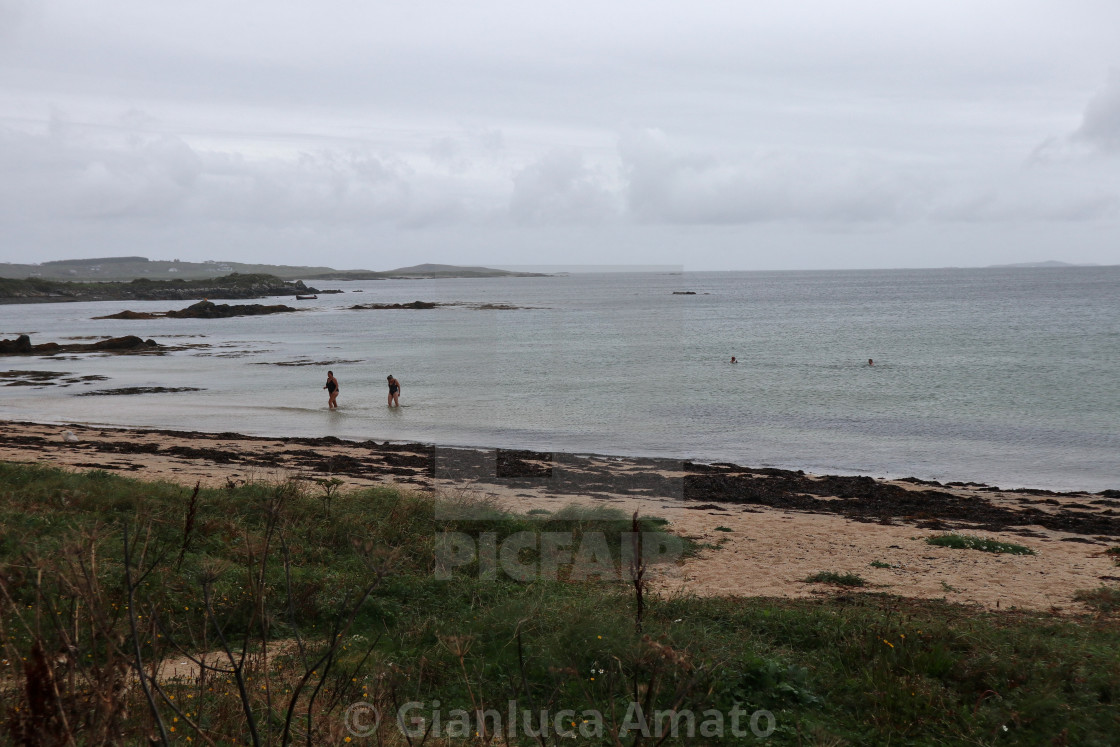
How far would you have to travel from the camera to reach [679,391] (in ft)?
105

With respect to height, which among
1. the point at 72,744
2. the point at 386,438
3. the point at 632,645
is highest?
the point at 72,744

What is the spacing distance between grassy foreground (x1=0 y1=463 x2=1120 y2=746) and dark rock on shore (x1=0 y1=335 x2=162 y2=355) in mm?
43204

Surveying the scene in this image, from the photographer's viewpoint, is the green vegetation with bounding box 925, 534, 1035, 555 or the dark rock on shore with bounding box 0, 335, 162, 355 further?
the dark rock on shore with bounding box 0, 335, 162, 355

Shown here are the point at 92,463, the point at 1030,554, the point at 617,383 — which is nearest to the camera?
the point at 1030,554

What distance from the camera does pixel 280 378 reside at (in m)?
35.9

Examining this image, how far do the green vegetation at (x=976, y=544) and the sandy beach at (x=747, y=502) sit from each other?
21 cm

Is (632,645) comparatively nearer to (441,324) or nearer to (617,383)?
(617,383)

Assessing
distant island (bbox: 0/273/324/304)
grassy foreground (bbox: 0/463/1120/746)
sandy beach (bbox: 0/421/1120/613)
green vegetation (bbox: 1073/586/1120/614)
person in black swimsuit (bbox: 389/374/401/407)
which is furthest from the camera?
distant island (bbox: 0/273/324/304)

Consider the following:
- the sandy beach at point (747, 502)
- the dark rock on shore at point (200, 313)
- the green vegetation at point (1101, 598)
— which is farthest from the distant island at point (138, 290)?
the green vegetation at point (1101, 598)

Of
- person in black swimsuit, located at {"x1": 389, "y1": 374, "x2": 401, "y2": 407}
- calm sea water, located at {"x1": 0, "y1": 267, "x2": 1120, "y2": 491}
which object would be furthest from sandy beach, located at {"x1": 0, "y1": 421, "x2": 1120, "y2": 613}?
person in black swimsuit, located at {"x1": 389, "y1": 374, "x2": 401, "y2": 407}

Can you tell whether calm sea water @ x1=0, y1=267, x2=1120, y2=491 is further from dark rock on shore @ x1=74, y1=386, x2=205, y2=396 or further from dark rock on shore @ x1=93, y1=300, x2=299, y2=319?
dark rock on shore @ x1=93, y1=300, x2=299, y2=319

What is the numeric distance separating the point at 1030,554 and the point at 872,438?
11.8m

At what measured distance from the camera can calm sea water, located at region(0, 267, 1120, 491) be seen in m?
21.6

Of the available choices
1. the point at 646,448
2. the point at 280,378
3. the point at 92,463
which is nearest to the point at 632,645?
the point at 92,463
